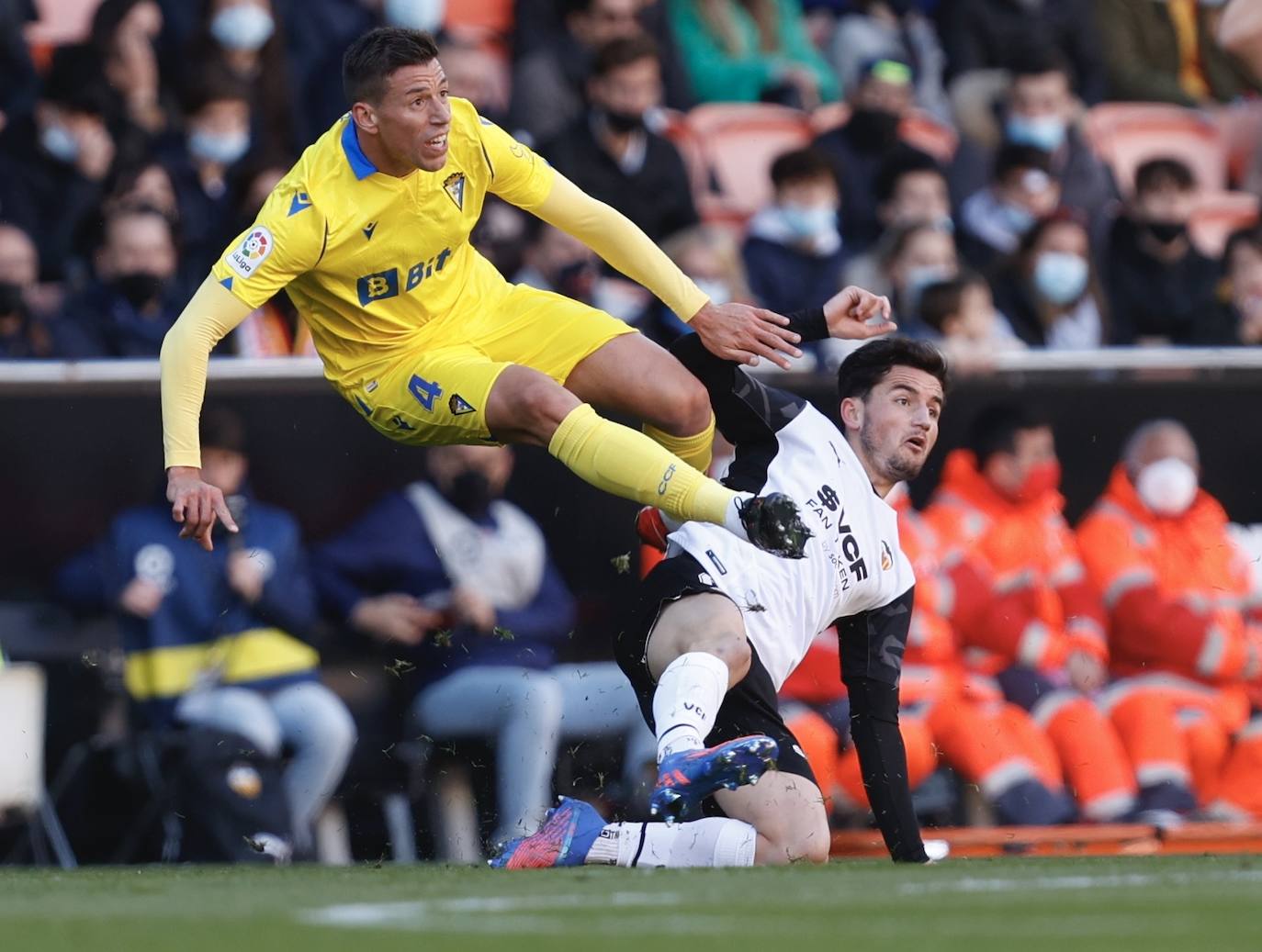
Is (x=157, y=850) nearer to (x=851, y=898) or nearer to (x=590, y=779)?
(x=590, y=779)

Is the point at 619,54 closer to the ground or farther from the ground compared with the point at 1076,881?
farther from the ground

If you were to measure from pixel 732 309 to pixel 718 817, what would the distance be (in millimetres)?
1528

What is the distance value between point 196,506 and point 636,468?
1212mm

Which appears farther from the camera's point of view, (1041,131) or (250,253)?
(1041,131)

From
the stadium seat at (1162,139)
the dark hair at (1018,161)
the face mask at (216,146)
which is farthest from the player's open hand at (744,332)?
the stadium seat at (1162,139)

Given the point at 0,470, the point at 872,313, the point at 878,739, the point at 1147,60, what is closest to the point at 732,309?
the point at 872,313

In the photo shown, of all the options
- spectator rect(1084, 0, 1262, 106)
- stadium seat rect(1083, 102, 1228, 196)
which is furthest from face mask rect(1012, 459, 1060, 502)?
spectator rect(1084, 0, 1262, 106)

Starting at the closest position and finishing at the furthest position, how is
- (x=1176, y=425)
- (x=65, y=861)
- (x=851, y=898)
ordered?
(x=851, y=898) → (x=65, y=861) → (x=1176, y=425)

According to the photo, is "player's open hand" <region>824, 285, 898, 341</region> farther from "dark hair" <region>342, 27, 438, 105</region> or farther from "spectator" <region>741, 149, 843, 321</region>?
"spectator" <region>741, 149, 843, 321</region>

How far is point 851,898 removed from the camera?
4637 mm

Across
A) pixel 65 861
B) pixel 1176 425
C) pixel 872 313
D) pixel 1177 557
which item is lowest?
pixel 65 861

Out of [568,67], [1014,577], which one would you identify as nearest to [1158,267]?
[1014,577]

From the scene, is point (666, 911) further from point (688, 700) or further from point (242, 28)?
point (242, 28)

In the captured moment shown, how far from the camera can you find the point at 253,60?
966cm
